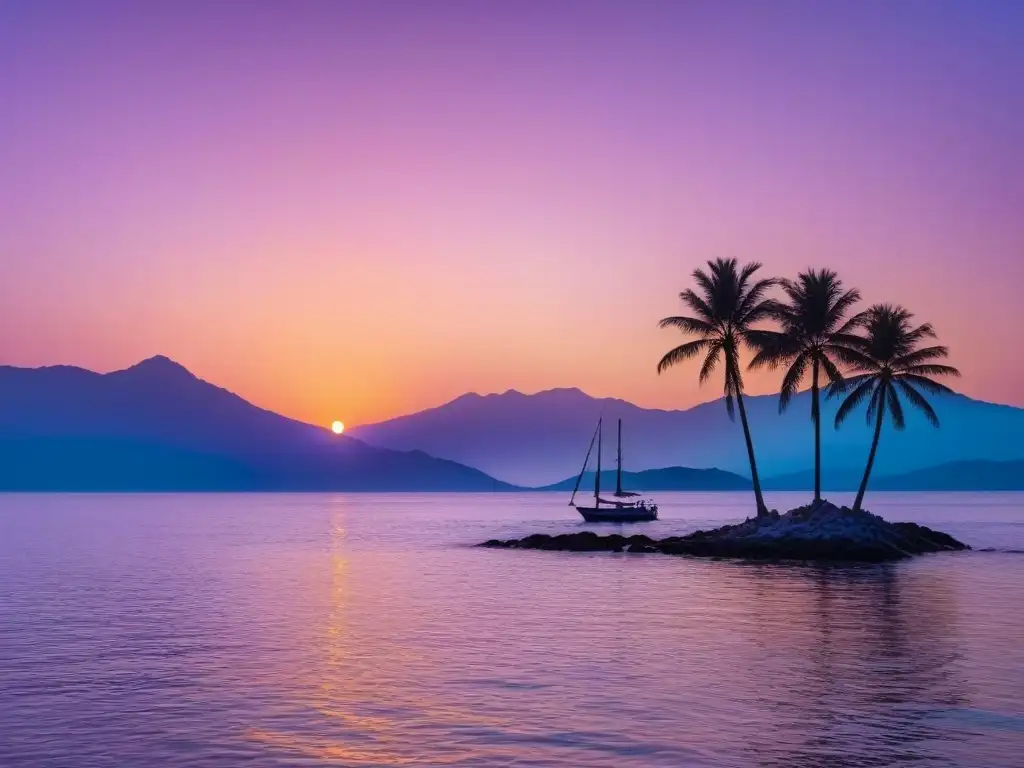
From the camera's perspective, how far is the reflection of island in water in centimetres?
1600

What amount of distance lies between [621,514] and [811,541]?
70.9 meters

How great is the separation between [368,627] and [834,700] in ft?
54.5

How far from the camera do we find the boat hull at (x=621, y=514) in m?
133

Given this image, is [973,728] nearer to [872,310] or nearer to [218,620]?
[218,620]

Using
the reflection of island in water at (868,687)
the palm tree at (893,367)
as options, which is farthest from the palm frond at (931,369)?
the reflection of island in water at (868,687)

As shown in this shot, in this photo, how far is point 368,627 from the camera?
32.1 metres

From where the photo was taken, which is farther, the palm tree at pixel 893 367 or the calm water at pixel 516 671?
the palm tree at pixel 893 367

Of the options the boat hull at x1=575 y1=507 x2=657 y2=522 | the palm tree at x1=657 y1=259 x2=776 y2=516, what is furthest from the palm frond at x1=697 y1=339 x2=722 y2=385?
the boat hull at x1=575 y1=507 x2=657 y2=522

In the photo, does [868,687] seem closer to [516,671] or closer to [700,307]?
[516,671]

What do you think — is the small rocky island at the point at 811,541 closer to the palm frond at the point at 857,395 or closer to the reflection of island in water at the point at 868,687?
the palm frond at the point at 857,395

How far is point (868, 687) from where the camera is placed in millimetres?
21047

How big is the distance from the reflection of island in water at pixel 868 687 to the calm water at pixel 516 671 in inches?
2.9

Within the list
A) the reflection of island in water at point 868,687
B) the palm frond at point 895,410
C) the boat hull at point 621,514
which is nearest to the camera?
the reflection of island in water at point 868,687

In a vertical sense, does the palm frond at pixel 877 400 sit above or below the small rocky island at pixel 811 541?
above
